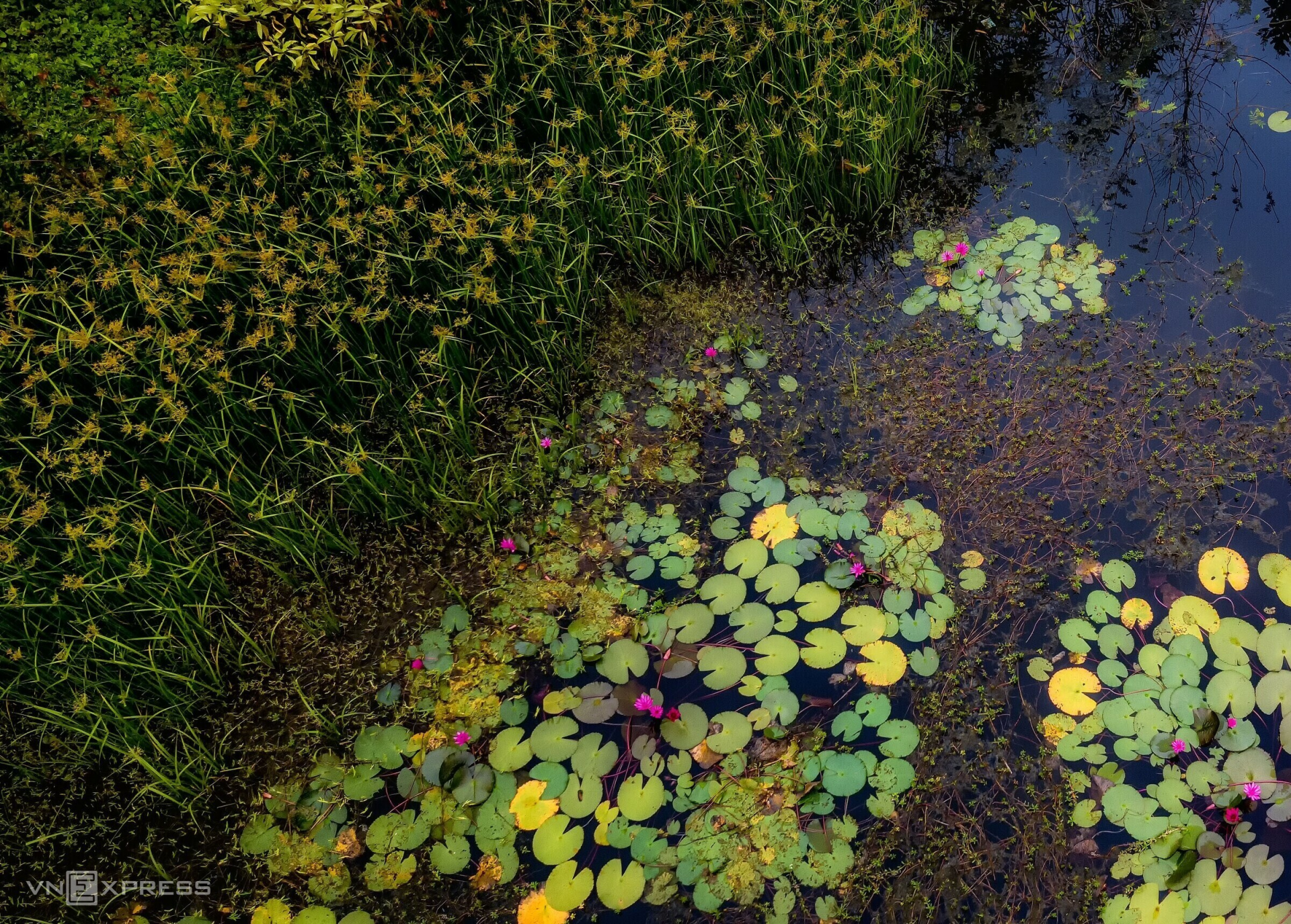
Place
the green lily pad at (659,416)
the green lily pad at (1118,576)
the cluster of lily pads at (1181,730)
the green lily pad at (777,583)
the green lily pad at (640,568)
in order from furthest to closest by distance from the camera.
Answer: the green lily pad at (659,416) → the green lily pad at (640,568) → the green lily pad at (777,583) → the green lily pad at (1118,576) → the cluster of lily pads at (1181,730)

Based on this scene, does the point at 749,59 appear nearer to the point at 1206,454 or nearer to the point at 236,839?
the point at 1206,454

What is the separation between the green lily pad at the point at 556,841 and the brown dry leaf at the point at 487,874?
0.37 feet

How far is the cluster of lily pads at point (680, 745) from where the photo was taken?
92.0 inches

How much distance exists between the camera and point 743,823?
2361mm

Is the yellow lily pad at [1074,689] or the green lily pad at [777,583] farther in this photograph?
the green lily pad at [777,583]

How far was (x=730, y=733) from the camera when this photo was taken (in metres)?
2.54

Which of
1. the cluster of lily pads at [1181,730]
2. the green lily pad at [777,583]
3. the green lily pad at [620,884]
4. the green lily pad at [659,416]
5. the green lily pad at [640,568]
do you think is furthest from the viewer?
the green lily pad at [659,416]

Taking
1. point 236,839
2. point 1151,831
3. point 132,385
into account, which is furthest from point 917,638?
point 132,385

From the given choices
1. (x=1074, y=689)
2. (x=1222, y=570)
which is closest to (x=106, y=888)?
(x=1074, y=689)

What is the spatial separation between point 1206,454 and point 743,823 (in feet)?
7.17

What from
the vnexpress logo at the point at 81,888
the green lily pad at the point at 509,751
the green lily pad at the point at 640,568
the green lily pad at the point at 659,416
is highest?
the green lily pad at the point at 659,416

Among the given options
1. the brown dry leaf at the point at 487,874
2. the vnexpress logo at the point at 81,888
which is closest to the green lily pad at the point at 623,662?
the brown dry leaf at the point at 487,874

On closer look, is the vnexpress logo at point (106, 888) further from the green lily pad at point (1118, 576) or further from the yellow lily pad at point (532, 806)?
the green lily pad at point (1118, 576)

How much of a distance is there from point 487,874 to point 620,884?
0.40 m
